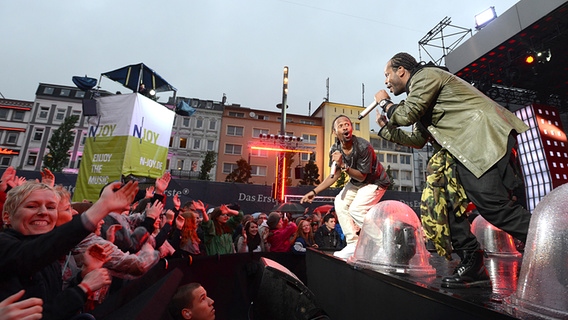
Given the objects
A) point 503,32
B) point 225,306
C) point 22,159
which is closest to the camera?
point 225,306

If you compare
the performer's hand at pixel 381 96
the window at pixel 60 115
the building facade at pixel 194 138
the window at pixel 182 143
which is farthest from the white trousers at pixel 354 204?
the window at pixel 60 115

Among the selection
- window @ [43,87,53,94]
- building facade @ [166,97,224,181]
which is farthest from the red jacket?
window @ [43,87,53,94]

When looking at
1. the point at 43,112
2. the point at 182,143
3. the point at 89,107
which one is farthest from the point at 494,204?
the point at 43,112

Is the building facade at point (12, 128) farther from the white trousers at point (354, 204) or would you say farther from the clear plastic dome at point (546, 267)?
the clear plastic dome at point (546, 267)

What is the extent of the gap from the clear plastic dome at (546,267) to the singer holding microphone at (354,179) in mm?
2137

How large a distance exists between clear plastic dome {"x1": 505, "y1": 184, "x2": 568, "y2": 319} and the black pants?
316mm

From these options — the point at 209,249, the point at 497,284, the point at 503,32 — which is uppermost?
the point at 503,32

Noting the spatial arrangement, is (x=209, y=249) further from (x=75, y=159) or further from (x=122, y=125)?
(x=75, y=159)

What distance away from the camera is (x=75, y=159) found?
3675cm

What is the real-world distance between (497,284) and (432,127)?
1080mm

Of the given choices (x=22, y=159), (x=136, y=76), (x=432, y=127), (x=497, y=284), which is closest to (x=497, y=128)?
(x=432, y=127)

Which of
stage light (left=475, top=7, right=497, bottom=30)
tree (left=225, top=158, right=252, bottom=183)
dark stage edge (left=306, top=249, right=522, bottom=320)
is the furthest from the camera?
tree (left=225, top=158, right=252, bottom=183)

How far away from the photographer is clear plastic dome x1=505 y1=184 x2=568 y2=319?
1.04m

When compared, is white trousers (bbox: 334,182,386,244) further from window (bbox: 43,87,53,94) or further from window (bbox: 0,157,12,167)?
window (bbox: 0,157,12,167)
